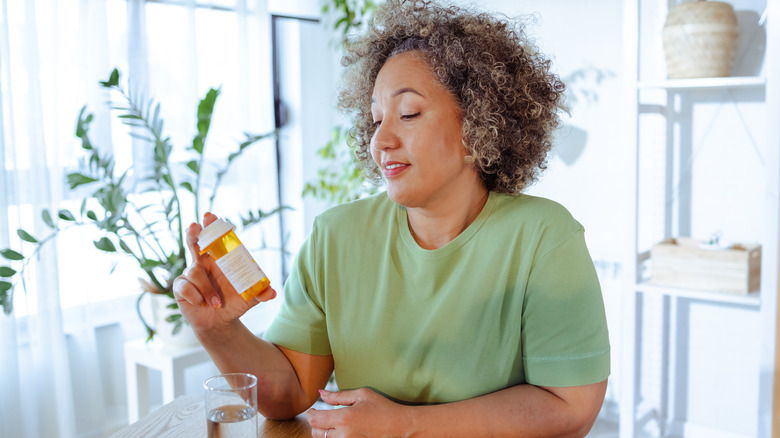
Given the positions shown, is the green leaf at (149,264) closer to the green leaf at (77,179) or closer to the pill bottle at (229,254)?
the green leaf at (77,179)

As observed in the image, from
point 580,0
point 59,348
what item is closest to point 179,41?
point 59,348

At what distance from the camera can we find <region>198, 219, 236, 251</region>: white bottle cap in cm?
98

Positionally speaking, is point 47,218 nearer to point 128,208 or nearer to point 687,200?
point 128,208

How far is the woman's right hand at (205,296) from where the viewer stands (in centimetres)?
111

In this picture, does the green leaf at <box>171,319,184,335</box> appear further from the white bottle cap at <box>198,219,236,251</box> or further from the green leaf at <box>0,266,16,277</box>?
the white bottle cap at <box>198,219,236,251</box>

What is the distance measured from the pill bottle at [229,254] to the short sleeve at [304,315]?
0.30 m

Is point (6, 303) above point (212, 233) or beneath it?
beneath

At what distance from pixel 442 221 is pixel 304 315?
0.31 meters

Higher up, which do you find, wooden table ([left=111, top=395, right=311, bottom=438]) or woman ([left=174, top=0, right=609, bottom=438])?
woman ([left=174, top=0, right=609, bottom=438])

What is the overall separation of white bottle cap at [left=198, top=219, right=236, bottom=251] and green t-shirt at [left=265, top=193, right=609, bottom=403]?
0.34 meters


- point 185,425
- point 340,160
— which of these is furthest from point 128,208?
point 185,425

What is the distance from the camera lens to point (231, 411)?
90cm

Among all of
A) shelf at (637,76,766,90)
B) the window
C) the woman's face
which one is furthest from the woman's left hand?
shelf at (637,76,766,90)

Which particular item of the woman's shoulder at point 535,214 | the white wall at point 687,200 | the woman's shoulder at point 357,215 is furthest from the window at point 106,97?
the woman's shoulder at point 535,214
